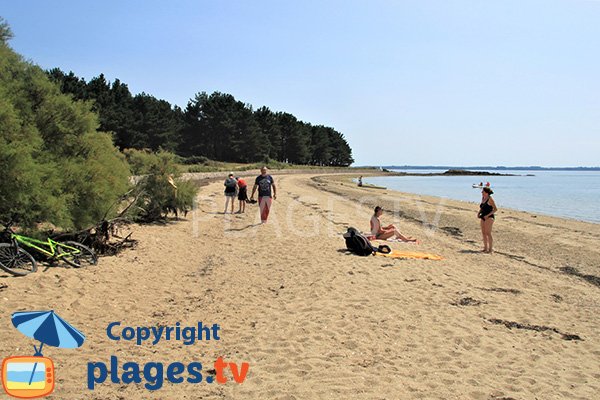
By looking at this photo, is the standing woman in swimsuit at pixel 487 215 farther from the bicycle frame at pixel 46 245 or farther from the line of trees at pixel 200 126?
the line of trees at pixel 200 126

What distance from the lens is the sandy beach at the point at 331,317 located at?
4.30m

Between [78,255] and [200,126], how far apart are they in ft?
228

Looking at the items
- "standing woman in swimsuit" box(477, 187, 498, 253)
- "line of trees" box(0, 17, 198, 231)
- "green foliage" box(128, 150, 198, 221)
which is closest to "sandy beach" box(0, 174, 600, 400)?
"standing woman in swimsuit" box(477, 187, 498, 253)

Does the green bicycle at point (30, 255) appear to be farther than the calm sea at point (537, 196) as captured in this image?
No

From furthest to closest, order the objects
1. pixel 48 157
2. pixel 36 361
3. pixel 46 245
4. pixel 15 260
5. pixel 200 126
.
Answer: pixel 200 126 < pixel 48 157 < pixel 46 245 < pixel 15 260 < pixel 36 361

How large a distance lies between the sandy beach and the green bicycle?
0.32 meters

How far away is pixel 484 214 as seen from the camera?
12.2m

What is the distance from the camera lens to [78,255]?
8.23m

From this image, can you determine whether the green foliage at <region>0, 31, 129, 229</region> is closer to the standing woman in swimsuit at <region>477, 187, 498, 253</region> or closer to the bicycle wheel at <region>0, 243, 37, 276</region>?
the bicycle wheel at <region>0, 243, 37, 276</region>

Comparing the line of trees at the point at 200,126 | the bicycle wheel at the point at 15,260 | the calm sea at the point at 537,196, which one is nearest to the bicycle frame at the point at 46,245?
the bicycle wheel at the point at 15,260

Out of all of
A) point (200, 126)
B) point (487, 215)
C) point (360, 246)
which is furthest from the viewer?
point (200, 126)

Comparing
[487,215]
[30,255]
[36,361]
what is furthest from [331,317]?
[487,215]

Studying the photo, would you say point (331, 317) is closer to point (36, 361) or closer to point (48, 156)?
point (36, 361)

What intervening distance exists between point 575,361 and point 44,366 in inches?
230
